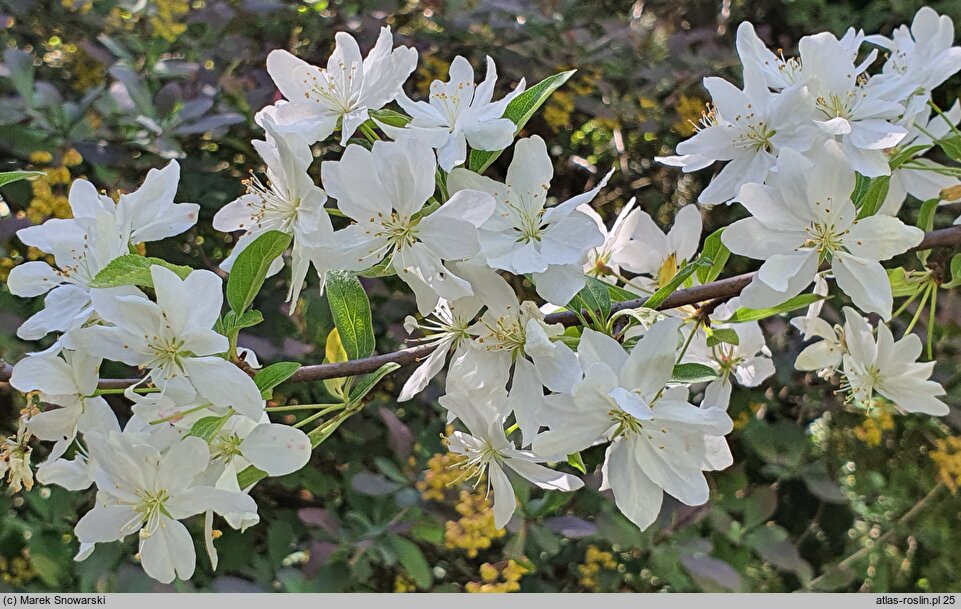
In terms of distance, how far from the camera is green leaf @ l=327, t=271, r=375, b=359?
50 cm

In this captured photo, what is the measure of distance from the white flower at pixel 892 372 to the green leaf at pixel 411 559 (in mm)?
664

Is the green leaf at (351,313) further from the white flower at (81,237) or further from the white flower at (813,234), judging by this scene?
the white flower at (813,234)

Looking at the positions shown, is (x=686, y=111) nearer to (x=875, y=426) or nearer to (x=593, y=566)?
(x=875, y=426)

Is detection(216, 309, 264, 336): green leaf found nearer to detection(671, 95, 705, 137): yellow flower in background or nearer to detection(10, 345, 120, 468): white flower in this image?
detection(10, 345, 120, 468): white flower

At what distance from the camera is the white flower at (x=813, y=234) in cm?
45

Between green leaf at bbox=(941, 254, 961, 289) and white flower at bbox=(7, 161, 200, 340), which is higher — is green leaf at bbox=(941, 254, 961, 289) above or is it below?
above

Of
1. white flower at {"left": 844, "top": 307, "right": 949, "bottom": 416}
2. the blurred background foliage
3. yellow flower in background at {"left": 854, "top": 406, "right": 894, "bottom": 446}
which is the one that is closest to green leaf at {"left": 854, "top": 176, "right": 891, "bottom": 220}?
white flower at {"left": 844, "top": 307, "right": 949, "bottom": 416}

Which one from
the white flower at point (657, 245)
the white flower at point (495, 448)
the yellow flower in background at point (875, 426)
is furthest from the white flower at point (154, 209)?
the yellow flower in background at point (875, 426)

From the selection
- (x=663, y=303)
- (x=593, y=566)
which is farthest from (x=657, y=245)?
(x=593, y=566)

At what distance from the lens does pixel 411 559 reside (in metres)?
1.09

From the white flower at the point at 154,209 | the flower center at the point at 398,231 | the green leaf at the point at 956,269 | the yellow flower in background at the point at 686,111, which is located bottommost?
the yellow flower in background at the point at 686,111

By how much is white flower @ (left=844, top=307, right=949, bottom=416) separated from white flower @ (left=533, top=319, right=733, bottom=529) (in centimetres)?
22

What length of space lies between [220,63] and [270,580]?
79cm

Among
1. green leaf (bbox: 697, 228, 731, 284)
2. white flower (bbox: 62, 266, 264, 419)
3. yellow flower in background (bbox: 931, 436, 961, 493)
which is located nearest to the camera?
white flower (bbox: 62, 266, 264, 419)
